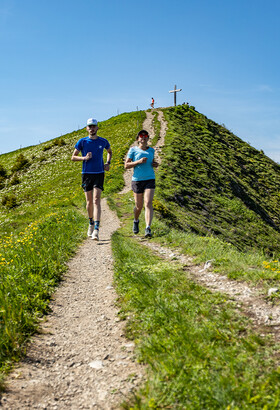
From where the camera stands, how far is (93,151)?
32.6ft

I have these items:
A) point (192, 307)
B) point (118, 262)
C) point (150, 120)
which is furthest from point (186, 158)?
point (192, 307)

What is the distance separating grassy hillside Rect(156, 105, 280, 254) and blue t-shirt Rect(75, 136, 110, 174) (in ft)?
23.5

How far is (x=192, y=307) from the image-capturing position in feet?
14.4

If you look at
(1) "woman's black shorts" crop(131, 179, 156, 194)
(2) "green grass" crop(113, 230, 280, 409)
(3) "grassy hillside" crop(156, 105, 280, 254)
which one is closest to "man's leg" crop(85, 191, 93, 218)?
(1) "woman's black shorts" crop(131, 179, 156, 194)

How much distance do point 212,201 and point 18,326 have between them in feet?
79.2

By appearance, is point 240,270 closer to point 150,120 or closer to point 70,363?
point 70,363

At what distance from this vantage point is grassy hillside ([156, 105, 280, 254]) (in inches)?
874

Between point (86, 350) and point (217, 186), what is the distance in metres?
28.4

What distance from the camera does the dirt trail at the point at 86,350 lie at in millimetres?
3295

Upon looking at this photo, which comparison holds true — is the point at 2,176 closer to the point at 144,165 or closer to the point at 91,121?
the point at 91,121

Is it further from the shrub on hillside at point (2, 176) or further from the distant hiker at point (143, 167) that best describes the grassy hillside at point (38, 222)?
the distant hiker at point (143, 167)

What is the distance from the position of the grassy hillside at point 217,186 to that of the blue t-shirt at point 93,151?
7.16 metres

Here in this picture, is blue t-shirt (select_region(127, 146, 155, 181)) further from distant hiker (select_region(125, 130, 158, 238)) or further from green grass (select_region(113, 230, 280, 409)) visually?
green grass (select_region(113, 230, 280, 409))

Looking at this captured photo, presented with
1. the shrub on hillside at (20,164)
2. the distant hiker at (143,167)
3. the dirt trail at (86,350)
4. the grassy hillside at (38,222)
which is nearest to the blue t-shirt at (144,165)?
the distant hiker at (143,167)
